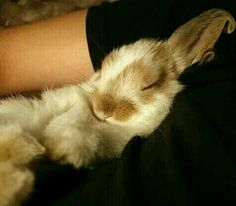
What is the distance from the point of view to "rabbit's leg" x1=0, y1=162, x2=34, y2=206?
0.79m

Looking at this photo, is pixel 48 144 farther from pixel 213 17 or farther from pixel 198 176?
pixel 213 17

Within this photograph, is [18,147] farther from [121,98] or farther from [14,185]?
[121,98]

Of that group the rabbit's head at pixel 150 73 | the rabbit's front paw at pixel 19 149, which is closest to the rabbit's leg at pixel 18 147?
the rabbit's front paw at pixel 19 149

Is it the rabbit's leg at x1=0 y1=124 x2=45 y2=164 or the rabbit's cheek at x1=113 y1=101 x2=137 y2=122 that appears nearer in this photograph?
the rabbit's leg at x1=0 y1=124 x2=45 y2=164

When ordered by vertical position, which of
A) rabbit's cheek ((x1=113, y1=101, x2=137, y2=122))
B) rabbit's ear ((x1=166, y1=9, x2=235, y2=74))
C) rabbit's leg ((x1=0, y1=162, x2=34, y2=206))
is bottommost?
rabbit's cheek ((x1=113, y1=101, x2=137, y2=122))

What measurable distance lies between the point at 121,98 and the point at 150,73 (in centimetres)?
10

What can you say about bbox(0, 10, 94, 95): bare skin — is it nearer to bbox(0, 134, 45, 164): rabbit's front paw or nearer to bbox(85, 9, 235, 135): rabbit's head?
bbox(85, 9, 235, 135): rabbit's head

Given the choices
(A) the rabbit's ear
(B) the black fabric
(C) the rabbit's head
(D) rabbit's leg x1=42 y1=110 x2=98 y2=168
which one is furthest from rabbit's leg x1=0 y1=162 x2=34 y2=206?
(A) the rabbit's ear

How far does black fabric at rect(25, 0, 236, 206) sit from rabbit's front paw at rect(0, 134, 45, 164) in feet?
0.12

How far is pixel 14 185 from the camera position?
80 cm

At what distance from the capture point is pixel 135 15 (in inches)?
51.8

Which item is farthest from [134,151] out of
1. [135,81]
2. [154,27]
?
[154,27]

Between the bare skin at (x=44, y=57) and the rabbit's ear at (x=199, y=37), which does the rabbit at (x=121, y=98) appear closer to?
the rabbit's ear at (x=199, y=37)

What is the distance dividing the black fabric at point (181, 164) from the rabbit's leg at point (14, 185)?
0.08ft
